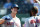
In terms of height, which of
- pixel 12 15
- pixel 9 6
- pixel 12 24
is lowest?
pixel 12 24

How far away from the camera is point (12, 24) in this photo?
1.54 meters

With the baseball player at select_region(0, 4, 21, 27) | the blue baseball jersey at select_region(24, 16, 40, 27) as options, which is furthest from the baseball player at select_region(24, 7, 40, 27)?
the baseball player at select_region(0, 4, 21, 27)

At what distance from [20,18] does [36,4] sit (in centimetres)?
29

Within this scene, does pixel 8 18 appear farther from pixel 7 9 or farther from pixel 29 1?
pixel 29 1

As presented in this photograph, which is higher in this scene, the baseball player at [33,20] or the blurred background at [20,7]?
the blurred background at [20,7]

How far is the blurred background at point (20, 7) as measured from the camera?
4.94ft

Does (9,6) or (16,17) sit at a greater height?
(9,6)

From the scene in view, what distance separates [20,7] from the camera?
154cm

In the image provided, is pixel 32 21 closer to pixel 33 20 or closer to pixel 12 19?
pixel 33 20

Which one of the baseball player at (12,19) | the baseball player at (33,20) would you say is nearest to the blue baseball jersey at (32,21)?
the baseball player at (33,20)

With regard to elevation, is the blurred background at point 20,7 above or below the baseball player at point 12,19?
above

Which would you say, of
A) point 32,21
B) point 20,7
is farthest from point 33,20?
point 20,7

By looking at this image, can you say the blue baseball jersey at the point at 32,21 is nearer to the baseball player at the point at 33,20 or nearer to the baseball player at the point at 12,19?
the baseball player at the point at 33,20

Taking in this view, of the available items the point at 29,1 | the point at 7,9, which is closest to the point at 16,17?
the point at 7,9
